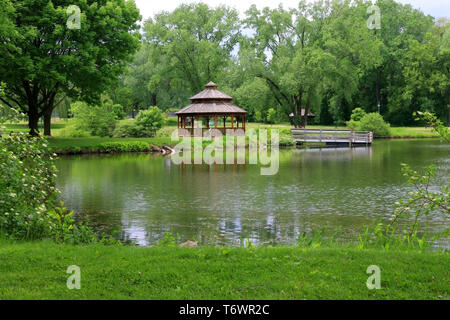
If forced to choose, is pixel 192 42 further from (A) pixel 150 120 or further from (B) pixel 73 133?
(B) pixel 73 133

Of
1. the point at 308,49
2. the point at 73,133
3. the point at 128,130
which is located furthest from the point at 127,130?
the point at 308,49

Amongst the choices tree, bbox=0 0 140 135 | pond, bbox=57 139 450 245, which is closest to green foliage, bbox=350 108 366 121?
pond, bbox=57 139 450 245

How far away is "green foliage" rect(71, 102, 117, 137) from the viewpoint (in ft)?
127

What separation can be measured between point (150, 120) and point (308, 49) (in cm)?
1791

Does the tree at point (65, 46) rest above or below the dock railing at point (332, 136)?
above

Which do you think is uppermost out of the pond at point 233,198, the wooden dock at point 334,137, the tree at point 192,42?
the tree at point 192,42

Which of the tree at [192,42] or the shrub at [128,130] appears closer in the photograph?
the shrub at [128,130]

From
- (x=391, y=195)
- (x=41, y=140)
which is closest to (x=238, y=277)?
(x=41, y=140)

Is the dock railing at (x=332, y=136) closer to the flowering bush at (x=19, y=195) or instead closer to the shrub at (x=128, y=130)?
the shrub at (x=128, y=130)

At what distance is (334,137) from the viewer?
41.2m

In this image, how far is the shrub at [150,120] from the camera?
39.1 meters

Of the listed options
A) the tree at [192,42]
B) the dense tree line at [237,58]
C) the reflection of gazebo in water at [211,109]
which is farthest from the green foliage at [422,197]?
the tree at [192,42]

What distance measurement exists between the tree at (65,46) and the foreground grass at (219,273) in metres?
21.0
